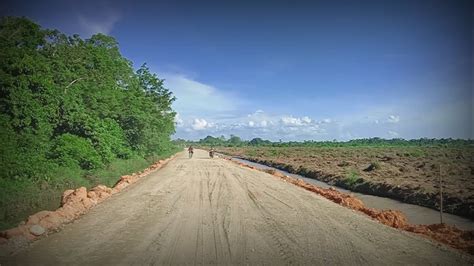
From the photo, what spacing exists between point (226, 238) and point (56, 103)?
15.1 meters

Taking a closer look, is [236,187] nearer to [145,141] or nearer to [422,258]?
[422,258]

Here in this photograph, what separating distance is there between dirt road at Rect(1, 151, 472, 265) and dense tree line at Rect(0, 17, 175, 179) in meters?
6.64

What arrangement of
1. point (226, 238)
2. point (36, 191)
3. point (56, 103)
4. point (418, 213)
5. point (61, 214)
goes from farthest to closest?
point (56, 103)
point (418, 213)
point (36, 191)
point (61, 214)
point (226, 238)

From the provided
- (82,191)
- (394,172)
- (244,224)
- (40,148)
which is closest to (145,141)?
(40,148)

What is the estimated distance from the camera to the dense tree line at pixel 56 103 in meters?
16.0

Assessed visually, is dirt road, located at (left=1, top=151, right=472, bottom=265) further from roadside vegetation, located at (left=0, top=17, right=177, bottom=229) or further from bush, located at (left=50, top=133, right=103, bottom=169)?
bush, located at (left=50, top=133, right=103, bottom=169)

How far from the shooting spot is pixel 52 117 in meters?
19.5

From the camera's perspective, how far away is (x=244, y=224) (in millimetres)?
10125

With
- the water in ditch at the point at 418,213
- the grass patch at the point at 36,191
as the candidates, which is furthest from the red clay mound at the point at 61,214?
the water in ditch at the point at 418,213

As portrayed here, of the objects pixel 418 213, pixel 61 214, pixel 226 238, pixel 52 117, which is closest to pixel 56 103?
pixel 52 117

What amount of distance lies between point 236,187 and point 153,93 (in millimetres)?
30386

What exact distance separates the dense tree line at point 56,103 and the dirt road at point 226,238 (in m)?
6.64

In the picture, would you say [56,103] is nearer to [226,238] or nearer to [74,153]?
[74,153]

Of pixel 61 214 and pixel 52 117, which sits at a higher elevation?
pixel 52 117
